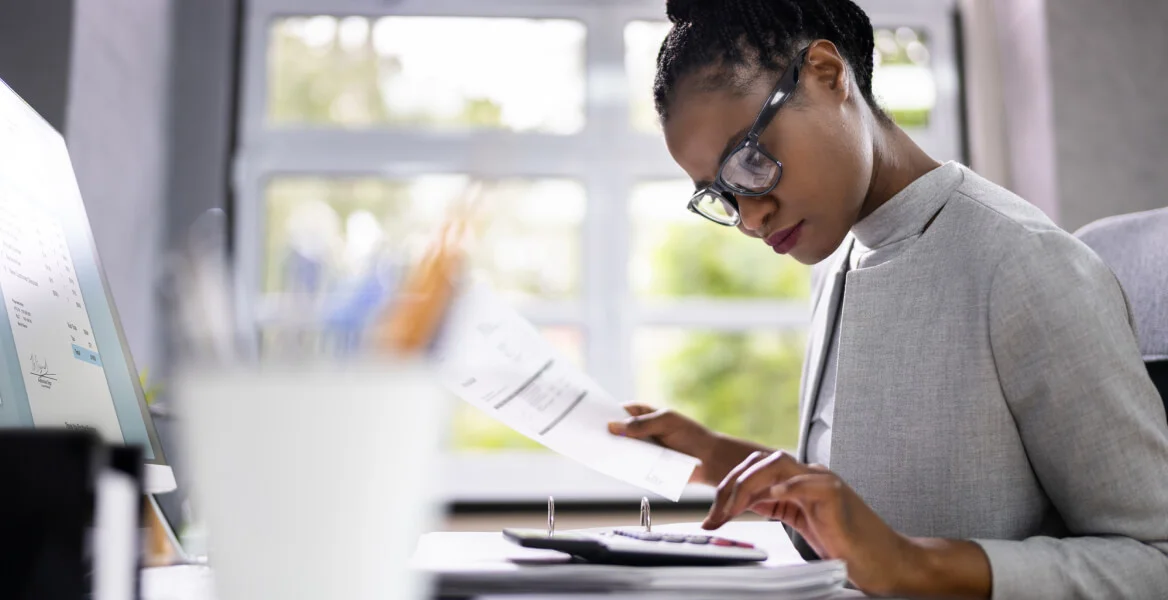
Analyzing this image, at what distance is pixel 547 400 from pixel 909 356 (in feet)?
1.19

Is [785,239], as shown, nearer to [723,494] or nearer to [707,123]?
[707,123]

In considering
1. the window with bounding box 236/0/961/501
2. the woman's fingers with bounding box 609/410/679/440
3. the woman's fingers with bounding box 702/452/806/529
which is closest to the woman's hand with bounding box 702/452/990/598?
the woman's fingers with bounding box 702/452/806/529

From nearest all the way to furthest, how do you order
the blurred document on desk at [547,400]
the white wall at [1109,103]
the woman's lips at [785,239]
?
the blurred document on desk at [547,400]
the woman's lips at [785,239]
the white wall at [1109,103]

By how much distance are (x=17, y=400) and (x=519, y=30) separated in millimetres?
2744

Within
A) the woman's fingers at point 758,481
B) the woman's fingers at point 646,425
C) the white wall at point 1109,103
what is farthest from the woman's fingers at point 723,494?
the white wall at point 1109,103

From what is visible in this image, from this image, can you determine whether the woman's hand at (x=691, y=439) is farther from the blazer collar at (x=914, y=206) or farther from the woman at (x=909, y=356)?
the blazer collar at (x=914, y=206)

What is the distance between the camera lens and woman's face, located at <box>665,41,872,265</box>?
94cm

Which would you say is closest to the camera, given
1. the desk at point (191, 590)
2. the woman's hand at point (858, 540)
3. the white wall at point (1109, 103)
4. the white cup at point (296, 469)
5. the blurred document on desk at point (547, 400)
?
the white cup at point (296, 469)

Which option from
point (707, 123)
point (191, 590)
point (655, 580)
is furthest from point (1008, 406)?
point (191, 590)

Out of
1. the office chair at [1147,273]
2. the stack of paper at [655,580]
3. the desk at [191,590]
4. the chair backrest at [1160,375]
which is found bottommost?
the desk at [191,590]

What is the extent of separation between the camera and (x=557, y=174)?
2.92 m

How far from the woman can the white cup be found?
41 centimetres

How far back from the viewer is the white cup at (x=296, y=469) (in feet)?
0.87

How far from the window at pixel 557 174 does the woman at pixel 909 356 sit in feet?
5.64
